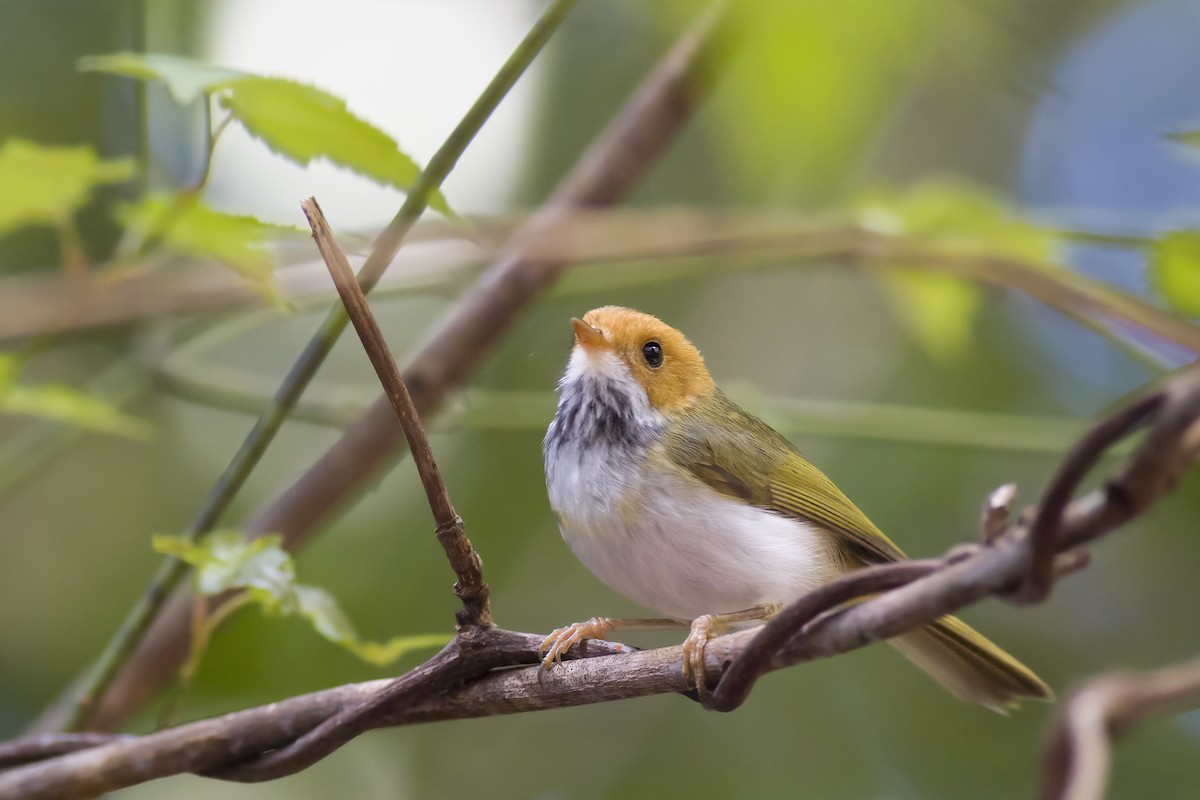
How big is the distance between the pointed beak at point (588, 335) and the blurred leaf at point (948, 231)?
20.3 inches

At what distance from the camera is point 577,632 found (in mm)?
1345

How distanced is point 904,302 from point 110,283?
1.59 metres

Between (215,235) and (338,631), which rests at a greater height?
(215,235)

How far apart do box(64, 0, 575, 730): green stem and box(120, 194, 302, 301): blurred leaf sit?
137mm

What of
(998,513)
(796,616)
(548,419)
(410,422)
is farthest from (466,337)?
Result: (998,513)

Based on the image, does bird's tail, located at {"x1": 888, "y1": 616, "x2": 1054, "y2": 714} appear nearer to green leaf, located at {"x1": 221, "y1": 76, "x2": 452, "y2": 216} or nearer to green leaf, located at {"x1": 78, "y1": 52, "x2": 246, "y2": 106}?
green leaf, located at {"x1": 221, "y1": 76, "x2": 452, "y2": 216}

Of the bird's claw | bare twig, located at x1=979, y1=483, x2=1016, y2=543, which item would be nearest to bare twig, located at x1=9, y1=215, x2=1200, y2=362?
the bird's claw

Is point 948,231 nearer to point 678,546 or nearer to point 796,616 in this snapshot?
point 678,546

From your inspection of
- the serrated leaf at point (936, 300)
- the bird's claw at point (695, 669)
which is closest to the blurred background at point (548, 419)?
the serrated leaf at point (936, 300)

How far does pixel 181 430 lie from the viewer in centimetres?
346

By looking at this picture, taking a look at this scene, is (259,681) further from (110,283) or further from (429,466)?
(429,466)

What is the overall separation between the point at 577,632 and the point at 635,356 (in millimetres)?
753

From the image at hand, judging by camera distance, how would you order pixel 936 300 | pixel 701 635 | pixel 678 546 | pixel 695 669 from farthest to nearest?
pixel 936 300 → pixel 678 546 → pixel 701 635 → pixel 695 669

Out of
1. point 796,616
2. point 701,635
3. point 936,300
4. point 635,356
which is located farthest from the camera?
point 936,300
